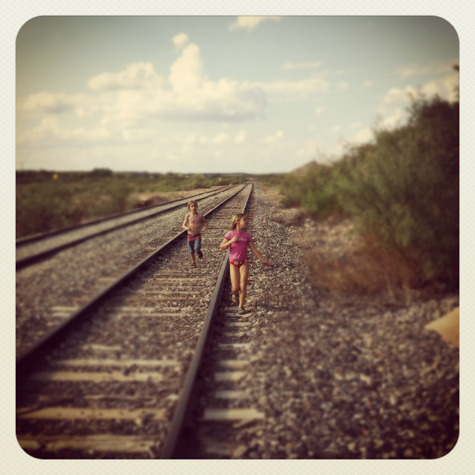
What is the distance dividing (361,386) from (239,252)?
6.64ft

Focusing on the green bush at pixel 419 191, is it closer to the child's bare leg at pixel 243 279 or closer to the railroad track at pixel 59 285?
the child's bare leg at pixel 243 279

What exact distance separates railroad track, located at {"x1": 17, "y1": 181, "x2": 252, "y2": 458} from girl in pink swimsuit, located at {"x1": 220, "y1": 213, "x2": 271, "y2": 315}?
838 mm

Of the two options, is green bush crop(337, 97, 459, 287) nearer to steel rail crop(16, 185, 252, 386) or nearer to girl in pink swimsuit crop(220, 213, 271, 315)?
girl in pink swimsuit crop(220, 213, 271, 315)

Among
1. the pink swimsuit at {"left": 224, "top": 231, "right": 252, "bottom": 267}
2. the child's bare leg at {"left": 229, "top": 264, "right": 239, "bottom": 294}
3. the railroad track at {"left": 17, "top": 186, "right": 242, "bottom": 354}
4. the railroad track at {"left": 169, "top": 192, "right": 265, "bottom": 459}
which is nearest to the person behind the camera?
the railroad track at {"left": 169, "top": 192, "right": 265, "bottom": 459}

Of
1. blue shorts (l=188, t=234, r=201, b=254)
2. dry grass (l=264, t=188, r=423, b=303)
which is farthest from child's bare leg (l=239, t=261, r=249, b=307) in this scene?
blue shorts (l=188, t=234, r=201, b=254)

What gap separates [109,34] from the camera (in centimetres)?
336

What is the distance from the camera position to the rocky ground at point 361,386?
2768 mm

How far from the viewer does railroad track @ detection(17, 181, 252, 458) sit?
9.30 ft

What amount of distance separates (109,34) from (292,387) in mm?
3721

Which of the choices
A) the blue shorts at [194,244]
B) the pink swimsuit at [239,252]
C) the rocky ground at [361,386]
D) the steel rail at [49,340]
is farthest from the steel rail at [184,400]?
the blue shorts at [194,244]

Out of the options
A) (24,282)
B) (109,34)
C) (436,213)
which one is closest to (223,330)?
(24,282)

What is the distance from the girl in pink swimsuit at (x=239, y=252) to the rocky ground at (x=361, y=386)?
102 cm

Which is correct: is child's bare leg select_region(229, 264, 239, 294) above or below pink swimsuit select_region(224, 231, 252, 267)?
below

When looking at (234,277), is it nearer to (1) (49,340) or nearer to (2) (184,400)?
(2) (184,400)
